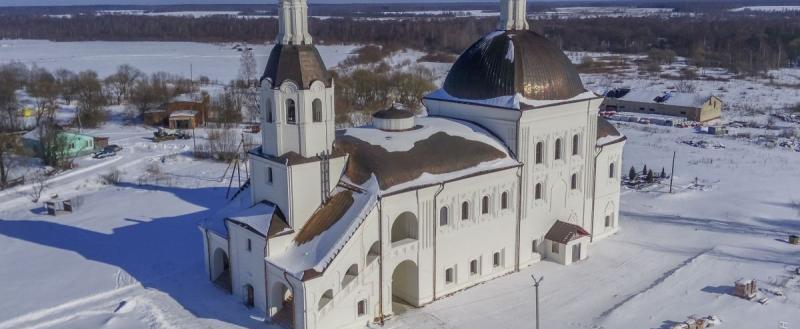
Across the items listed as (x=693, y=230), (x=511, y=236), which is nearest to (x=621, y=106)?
(x=693, y=230)

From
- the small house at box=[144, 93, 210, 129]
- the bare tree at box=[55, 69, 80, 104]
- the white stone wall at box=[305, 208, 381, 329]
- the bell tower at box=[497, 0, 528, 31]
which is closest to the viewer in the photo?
the white stone wall at box=[305, 208, 381, 329]

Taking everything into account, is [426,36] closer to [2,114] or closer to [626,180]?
[2,114]

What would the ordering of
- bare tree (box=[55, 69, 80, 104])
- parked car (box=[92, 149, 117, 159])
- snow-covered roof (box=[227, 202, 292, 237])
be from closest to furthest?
snow-covered roof (box=[227, 202, 292, 237]) → parked car (box=[92, 149, 117, 159]) → bare tree (box=[55, 69, 80, 104])

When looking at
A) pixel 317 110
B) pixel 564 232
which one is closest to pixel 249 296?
pixel 317 110

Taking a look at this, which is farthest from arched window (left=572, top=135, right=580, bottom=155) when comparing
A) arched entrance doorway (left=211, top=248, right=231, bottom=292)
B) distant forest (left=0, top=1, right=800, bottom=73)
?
distant forest (left=0, top=1, right=800, bottom=73)

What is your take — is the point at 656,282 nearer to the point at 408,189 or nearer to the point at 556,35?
the point at 408,189

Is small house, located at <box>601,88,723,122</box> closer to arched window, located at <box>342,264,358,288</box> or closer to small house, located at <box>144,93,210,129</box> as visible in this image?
small house, located at <box>144,93,210,129</box>

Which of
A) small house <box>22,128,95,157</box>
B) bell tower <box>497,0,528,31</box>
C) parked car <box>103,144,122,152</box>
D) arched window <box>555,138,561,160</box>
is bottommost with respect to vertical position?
parked car <box>103,144,122,152</box>

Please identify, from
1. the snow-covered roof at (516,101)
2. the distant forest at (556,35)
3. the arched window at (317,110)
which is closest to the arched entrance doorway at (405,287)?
the arched window at (317,110)
